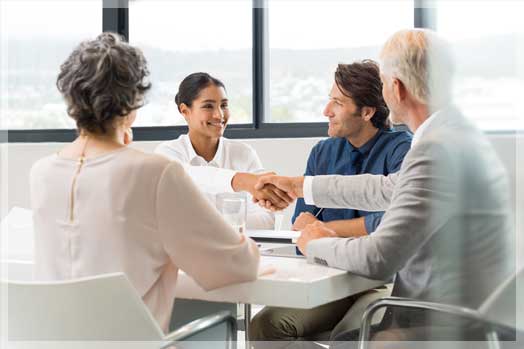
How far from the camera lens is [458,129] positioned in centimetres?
106

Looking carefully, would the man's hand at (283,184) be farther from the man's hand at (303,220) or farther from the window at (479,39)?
the window at (479,39)

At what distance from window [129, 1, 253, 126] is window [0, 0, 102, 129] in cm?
41

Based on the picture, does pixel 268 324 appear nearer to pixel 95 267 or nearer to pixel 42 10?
pixel 95 267

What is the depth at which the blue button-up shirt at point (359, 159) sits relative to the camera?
238cm

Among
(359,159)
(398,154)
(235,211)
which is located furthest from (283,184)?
(235,211)

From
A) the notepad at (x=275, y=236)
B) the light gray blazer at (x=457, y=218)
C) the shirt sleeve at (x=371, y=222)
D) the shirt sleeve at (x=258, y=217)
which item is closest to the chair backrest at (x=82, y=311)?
the light gray blazer at (x=457, y=218)

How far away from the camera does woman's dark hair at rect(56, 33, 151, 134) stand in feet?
4.84

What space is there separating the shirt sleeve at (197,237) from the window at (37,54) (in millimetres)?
2420

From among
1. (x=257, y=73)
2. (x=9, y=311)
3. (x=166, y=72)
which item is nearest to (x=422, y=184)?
(x=9, y=311)

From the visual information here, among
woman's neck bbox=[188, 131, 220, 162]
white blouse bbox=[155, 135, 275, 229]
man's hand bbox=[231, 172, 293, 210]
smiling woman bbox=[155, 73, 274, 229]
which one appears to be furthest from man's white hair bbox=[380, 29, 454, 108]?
woman's neck bbox=[188, 131, 220, 162]

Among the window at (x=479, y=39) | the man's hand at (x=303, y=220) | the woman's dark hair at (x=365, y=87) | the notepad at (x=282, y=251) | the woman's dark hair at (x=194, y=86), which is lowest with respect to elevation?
the notepad at (x=282, y=251)

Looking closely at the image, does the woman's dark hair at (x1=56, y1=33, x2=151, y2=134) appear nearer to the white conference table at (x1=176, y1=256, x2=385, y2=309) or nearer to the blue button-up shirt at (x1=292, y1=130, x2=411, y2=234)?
the white conference table at (x1=176, y1=256, x2=385, y2=309)

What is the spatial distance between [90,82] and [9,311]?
45cm

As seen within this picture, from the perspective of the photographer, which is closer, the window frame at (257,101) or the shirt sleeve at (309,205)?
the shirt sleeve at (309,205)
